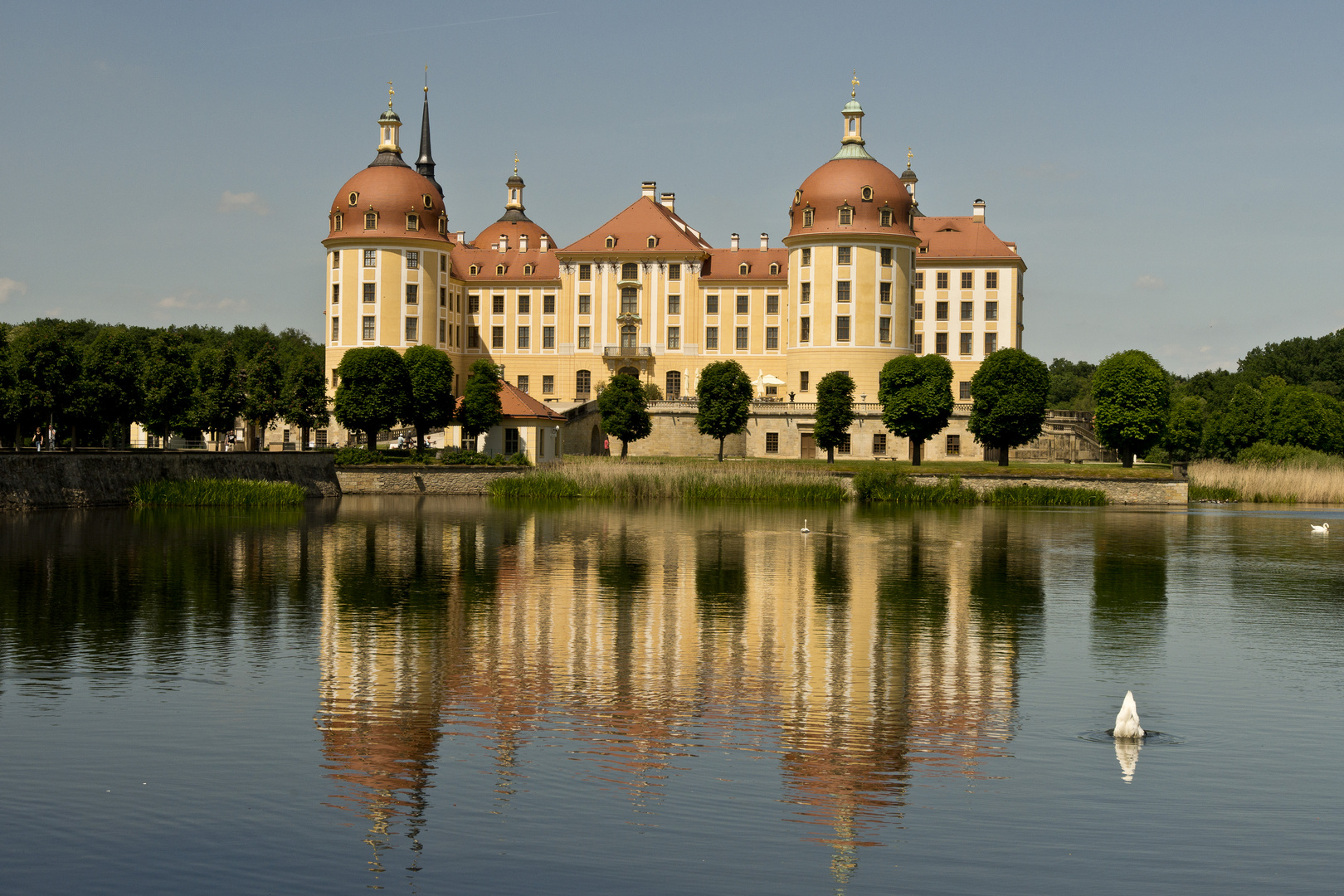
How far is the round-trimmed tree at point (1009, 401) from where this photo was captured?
6788 centimetres

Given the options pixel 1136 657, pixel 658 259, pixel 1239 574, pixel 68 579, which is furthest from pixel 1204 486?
pixel 68 579

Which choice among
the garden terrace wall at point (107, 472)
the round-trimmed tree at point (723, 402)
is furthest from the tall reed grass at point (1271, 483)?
the garden terrace wall at point (107, 472)

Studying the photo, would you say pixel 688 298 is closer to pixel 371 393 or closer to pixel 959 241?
pixel 959 241

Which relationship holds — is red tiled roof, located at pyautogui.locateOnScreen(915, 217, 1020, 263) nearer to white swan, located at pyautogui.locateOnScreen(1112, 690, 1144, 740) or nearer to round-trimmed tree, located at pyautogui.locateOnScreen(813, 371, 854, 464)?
round-trimmed tree, located at pyautogui.locateOnScreen(813, 371, 854, 464)

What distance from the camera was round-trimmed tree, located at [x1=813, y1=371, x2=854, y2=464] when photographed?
7169cm

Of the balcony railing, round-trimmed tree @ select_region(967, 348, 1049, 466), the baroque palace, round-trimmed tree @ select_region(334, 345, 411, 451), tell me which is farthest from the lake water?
the balcony railing

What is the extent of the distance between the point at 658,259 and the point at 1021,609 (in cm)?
7136

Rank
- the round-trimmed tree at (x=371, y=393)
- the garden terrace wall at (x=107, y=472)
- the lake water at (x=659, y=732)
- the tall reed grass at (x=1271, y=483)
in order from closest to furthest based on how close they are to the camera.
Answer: the lake water at (x=659, y=732) < the garden terrace wall at (x=107, y=472) < the tall reed grass at (x=1271, y=483) < the round-trimmed tree at (x=371, y=393)

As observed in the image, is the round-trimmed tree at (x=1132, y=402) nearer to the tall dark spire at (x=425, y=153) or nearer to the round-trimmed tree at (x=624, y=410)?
the round-trimmed tree at (x=624, y=410)

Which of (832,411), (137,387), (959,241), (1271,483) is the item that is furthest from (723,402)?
(137,387)

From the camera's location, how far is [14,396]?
4956 centimetres

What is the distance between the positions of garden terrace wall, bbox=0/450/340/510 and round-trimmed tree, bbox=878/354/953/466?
3148 centimetres

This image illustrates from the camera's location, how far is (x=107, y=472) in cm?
4859

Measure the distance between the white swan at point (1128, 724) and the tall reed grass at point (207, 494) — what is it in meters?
42.5
